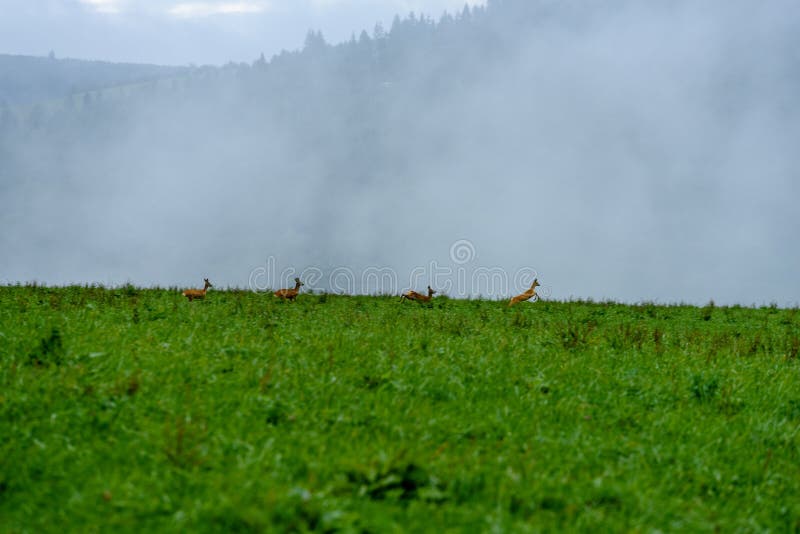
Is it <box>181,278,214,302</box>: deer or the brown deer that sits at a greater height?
the brown deer

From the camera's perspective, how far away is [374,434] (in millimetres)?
7520

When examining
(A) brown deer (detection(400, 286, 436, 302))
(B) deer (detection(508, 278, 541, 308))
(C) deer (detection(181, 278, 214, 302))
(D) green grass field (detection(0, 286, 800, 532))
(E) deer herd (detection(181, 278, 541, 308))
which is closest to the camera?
A: (D) green grass field (detection(0, 286, 800, 532))

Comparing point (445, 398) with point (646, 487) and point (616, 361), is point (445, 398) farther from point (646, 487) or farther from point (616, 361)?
point (616, 361)

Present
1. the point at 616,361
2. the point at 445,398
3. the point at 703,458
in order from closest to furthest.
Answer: the point at 703,458 < the point at 445,398 < the point at 616,361

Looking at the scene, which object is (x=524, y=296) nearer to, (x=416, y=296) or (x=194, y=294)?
(x=416, y=296)

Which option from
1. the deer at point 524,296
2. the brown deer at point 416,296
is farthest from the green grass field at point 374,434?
the deer at point 524,296

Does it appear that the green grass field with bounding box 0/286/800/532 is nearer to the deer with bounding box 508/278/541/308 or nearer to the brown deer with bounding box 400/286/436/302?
the brown deer with bounding box 400/286/436/302

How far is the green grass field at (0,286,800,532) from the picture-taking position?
584 centimetres

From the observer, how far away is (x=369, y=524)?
5445 mm

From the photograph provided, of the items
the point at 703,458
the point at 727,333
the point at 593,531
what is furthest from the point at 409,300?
the point at 593,531

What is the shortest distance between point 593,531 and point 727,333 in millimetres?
15048

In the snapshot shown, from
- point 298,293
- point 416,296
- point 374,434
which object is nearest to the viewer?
point 374,434

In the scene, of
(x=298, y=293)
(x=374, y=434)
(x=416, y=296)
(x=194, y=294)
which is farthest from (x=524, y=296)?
(x=374, y=434)

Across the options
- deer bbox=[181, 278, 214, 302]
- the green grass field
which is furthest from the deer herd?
the green grass field
